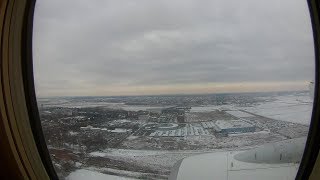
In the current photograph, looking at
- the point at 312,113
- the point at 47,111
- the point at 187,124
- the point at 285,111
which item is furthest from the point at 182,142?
the point at 47,111

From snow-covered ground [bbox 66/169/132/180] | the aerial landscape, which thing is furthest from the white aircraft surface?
snow-covered ground [bbox 66/169/132/180]

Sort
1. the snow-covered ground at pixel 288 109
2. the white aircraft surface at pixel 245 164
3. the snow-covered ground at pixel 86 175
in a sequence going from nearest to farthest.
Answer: the snow-covered ground at pixel 288 109
the white aircraft surface at pixel 245 164
the snow-covered ground at pixel 86 175

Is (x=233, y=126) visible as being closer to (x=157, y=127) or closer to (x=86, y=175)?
(x=157, y=127)

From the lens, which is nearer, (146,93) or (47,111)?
(146,93)

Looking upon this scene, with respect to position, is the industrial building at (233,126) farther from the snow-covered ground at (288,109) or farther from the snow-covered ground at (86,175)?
the snow-covered ground at (86,175)

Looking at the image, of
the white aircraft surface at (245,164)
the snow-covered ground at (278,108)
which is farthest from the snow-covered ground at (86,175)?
the snow-covered ground at (278,108)

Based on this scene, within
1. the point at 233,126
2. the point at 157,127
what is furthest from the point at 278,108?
the point at 157,127

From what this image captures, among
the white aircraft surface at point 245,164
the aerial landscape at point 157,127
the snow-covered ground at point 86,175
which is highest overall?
the aerial landscape at point 157,127

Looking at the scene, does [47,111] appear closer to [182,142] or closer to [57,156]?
[57,156]
